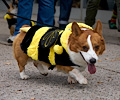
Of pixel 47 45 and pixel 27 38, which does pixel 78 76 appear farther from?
pixel 27 38

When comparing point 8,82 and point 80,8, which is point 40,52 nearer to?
point 8,82

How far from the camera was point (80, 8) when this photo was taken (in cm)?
1163

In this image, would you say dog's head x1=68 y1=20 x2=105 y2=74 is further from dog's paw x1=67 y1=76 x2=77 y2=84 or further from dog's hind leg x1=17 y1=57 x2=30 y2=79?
dog's hind leg x1=17 y1=57 x2=30 y2=79

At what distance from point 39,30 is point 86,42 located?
0.84m

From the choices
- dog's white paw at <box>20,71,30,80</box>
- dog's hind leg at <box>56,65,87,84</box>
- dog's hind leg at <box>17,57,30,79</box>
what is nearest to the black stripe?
dog's hind leg at <box>17,57,30,79</box>

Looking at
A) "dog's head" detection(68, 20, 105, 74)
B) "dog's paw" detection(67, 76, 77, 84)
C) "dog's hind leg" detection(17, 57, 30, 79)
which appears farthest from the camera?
"dog's hind leg" detection(17, 57, 30, 79)

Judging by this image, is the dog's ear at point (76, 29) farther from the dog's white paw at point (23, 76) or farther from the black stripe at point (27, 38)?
the dog's white paw at point (23, 76)

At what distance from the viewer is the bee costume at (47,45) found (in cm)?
421

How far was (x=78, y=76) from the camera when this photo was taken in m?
4.17

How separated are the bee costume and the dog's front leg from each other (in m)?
0.09

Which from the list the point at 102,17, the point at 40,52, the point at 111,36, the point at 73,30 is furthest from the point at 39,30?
the point at 102,17

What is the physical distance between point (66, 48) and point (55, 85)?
1.74ft

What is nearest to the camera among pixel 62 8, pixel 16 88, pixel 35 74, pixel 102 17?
pixel 16 88

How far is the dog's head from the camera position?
392cm
